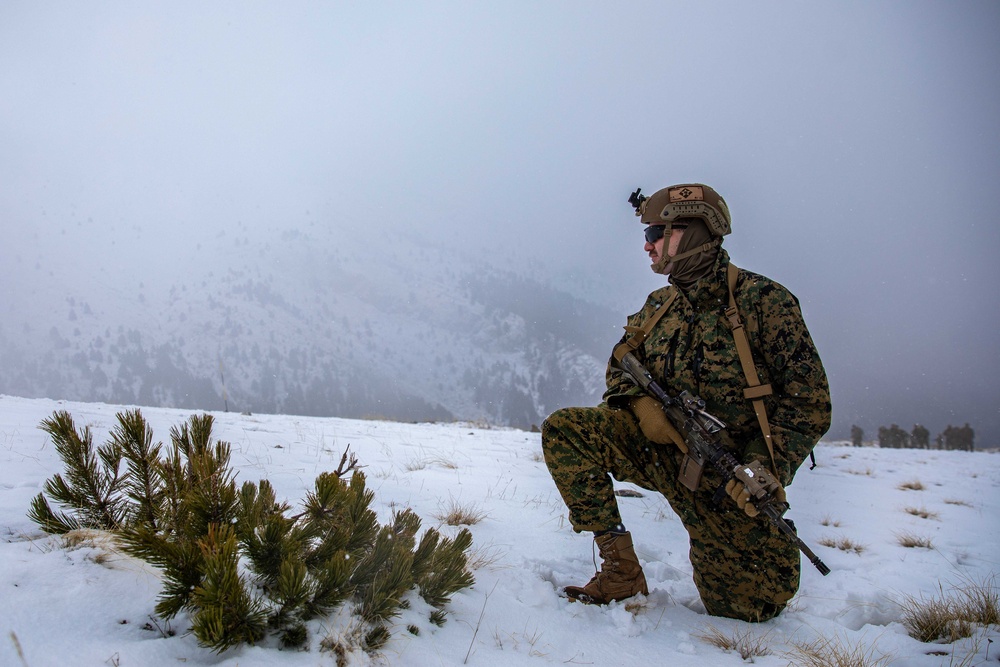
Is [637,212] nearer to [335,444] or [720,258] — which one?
[720,258]

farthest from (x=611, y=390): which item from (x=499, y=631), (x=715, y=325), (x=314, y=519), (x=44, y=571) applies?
(x=44, y=571)

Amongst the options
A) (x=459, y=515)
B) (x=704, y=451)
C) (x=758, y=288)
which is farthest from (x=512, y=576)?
(x=758, y=288)

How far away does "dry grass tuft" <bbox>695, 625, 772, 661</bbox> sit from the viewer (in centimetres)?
231

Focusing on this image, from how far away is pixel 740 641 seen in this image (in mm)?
2371

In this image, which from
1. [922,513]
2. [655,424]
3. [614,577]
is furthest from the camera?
[922,513]

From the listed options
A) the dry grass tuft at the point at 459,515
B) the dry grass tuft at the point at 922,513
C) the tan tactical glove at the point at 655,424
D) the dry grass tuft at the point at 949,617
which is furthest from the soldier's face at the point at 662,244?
the dry grass tuft at the point at 922,513

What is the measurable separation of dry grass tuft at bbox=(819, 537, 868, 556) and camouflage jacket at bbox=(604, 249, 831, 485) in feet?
6.60

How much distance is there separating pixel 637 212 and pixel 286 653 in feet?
10.0

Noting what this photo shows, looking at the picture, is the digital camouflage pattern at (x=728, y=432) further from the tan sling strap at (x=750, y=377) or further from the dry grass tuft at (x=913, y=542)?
the dry grass tuft at (x=913, y=542)

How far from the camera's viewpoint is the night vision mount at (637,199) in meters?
3.45

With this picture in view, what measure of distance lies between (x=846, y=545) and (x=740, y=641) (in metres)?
2.45

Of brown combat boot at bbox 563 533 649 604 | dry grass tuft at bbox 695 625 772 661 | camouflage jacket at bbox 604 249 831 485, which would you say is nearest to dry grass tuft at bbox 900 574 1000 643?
dry grass tuft at bbox 695 625 772 661

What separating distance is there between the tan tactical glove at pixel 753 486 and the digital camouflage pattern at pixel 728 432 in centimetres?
20

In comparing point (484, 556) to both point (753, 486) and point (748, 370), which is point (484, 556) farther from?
point (748, 370)
